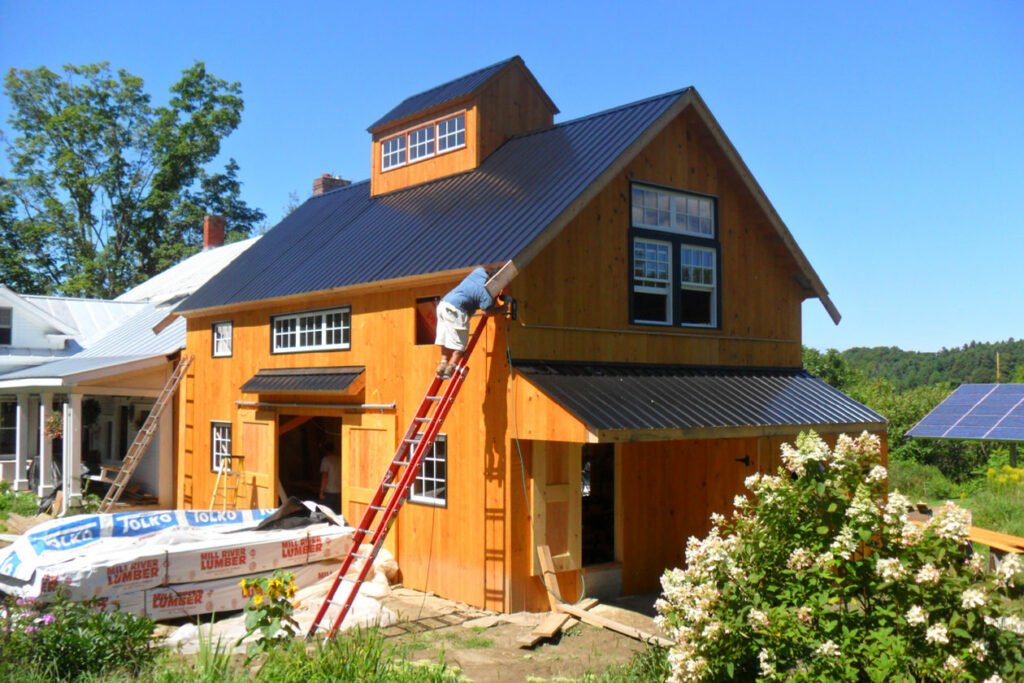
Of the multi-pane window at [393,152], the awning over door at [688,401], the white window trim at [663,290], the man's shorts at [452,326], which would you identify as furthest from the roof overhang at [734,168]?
the multi-pane window at [393,152]

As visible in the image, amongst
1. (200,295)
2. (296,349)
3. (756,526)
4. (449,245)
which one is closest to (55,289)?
(200,295)

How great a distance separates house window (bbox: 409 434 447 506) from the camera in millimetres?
12523

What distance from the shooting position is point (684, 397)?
1230 cm

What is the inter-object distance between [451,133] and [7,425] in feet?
64.8

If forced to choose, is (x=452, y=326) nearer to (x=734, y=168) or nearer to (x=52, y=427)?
(x=734, y=168)

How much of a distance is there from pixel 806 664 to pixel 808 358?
120ft

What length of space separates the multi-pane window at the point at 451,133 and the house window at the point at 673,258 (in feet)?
13.9

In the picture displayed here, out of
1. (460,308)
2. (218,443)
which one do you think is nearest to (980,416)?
(460,308)

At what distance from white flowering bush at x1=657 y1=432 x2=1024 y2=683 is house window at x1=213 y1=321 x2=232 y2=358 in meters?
12.9

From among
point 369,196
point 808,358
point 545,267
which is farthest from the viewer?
point 808,358

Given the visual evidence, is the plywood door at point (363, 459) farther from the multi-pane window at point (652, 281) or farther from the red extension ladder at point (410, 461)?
the multi-pane window at point (652, 281)

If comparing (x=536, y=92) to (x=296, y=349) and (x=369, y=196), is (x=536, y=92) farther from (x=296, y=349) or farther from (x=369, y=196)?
(x=296, y=349)

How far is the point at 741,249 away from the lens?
1494 cm

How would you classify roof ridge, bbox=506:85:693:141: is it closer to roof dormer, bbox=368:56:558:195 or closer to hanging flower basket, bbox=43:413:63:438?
roof dormer, bbox=368:56:558:195
